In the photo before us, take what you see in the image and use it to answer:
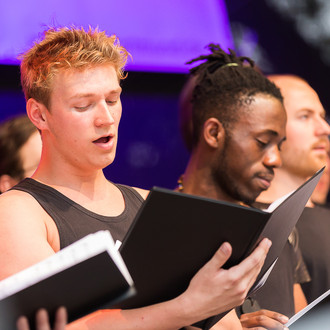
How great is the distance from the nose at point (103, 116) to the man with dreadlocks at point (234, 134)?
0.84 m

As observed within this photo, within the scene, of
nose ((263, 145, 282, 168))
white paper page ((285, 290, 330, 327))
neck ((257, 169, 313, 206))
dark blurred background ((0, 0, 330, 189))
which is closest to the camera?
white paper page ((285, 290, 330, 327))

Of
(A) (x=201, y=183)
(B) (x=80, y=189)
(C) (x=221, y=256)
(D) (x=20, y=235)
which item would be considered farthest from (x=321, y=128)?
(D) (x=20, y=235)

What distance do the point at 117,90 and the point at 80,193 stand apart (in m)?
0.27

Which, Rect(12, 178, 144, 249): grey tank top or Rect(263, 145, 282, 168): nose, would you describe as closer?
Rect(12, 178, 144, 249): grey tank top

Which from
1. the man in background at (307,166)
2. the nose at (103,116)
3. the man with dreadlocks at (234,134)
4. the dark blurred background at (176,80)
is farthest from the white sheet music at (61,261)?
the dark blurred background at (176,80)

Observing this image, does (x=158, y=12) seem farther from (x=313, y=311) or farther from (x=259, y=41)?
(x=313, y=311)

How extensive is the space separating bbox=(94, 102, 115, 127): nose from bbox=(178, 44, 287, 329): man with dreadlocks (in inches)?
33.0

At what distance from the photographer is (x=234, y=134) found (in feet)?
7.44

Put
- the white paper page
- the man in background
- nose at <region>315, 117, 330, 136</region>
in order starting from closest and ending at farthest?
the white paper page < the man in background < nose at <region>315, 117, 330, 136</region>

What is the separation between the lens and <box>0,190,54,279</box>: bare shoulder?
1.32m

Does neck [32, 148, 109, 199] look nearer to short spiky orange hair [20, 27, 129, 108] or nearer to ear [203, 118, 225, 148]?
short spiky orange hair [20, 27, 129, 108]

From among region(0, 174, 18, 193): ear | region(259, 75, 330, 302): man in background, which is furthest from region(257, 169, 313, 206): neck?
region(0, 174, 18, 193): ear

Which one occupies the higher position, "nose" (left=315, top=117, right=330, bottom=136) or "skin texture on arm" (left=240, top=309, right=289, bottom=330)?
"nose" (left=315, top=117, right=330, bottom=136)

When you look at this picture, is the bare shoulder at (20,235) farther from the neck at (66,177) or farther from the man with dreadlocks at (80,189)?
the neck at (66,177)
